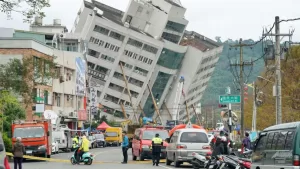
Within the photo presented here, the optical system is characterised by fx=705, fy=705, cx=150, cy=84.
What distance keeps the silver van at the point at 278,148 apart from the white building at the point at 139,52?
91.5 meters

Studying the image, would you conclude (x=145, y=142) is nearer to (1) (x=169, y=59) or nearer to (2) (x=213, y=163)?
(2) (x=213, y=163)

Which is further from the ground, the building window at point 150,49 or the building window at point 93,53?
the building window at point 150,49

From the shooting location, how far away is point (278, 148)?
17.0 meters

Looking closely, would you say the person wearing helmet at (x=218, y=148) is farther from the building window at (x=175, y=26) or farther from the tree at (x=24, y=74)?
the building window at (x=175, y=26)

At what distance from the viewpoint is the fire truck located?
4291 centimetres

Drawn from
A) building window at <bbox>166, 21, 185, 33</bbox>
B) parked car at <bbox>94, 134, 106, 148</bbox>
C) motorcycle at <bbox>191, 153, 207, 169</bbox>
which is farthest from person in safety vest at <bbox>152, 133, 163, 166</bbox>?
building window at <bbox>166, 21, 185, 33</bbox>

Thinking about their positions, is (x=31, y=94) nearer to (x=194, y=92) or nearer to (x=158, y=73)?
(x=158, y=73)

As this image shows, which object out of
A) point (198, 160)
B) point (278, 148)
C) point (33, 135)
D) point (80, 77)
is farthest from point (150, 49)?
point (278, 148)

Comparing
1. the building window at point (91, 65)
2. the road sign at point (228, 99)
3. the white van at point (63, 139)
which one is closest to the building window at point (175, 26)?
the building window at point (91, 65)

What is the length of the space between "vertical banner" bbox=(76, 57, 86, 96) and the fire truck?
47.1m

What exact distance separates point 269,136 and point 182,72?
347 feet

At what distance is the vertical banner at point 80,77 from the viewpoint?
91125 millimetres

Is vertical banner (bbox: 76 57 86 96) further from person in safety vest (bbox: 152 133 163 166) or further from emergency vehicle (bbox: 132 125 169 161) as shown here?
person in safety vest (bbox: 152 133 163 166)

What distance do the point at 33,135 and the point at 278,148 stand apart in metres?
28.4
